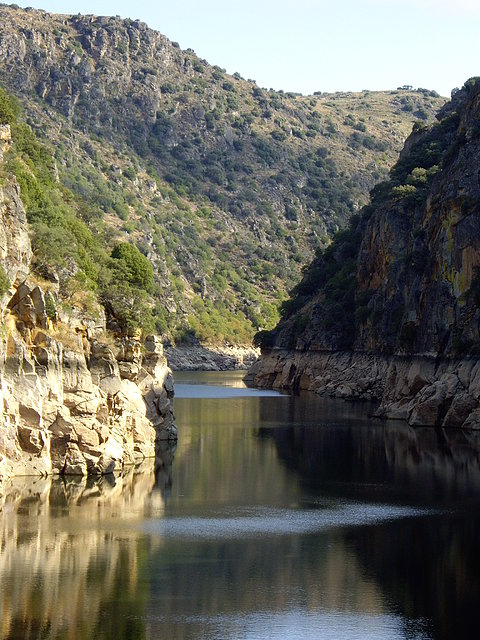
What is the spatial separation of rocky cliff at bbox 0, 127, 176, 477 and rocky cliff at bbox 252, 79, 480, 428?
113ft

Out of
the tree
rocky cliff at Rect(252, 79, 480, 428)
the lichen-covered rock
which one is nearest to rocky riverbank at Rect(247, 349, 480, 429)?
rocky cliff at Rect(252, 79, 480, 428)

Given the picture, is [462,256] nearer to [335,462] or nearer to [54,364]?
[335,462]

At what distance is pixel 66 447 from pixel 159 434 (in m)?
17.3

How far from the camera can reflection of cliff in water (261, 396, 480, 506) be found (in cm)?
6169

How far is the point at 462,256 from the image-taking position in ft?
330

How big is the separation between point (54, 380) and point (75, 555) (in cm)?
1461

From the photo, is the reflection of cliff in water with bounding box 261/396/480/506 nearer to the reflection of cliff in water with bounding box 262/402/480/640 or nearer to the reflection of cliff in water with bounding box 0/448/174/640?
the reflection of cliff in water with bounding box 262/402/480/640

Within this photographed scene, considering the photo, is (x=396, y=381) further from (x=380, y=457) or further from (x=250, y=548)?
(x=250, y=548)

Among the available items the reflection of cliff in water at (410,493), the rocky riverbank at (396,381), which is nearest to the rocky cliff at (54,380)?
the reflection of cliff in water at (410,493)

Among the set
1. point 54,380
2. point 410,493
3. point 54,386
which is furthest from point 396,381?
point 54,386

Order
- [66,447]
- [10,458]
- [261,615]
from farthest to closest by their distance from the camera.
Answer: [66,447] < [10,458] < [261,615]

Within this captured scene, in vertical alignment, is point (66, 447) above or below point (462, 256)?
below

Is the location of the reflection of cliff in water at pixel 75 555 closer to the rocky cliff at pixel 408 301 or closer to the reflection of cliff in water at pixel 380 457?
the reflection of cliff in water at pixel 380 457

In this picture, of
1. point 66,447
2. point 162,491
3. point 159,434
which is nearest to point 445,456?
point 159,434
